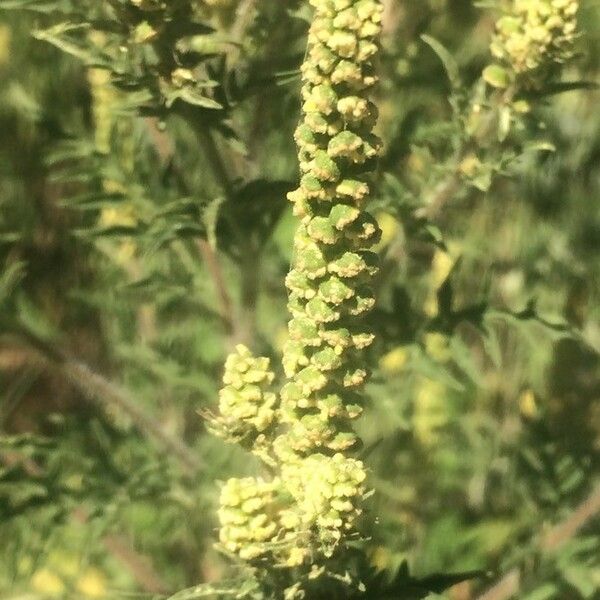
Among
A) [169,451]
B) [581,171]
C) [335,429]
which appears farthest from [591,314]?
[335,429]

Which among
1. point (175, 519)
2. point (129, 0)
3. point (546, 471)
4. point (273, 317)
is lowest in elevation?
point (175, 519)

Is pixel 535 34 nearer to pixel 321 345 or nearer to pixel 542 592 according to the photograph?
pixel 321 345

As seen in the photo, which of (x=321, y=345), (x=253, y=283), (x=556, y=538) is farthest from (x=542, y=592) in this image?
(x=321, y=345)

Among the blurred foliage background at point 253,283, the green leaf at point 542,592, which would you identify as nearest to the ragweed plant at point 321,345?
the blurred foliage background at point 253,283

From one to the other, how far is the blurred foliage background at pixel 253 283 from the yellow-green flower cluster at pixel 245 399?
0.45 ft

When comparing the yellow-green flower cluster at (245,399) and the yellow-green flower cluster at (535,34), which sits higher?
the yellow-green flower cluster at (535,34)

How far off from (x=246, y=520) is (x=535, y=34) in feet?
1.61

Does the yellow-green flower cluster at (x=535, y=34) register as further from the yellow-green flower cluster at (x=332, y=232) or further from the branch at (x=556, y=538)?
the branch at (x=556, y=538)

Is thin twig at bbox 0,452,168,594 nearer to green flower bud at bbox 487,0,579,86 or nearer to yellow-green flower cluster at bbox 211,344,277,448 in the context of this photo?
yellow-green flower cluster at bbox 211,344,277,448

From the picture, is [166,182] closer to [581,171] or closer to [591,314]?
[591,314]

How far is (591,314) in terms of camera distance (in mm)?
1400

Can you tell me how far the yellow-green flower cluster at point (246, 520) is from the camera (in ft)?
2.19

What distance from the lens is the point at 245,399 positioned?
700 mm

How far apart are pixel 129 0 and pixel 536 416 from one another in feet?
3.17
